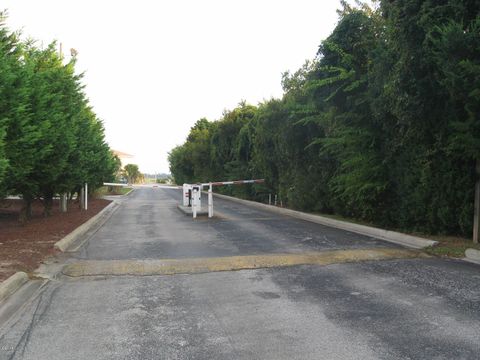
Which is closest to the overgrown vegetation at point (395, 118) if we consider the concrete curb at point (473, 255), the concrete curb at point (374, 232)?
the concrete curb at point (374, 232)

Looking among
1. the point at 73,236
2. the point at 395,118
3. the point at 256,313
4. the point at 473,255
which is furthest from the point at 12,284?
the point at 395,118

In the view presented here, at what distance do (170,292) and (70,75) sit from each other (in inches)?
425

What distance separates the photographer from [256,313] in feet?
18.5

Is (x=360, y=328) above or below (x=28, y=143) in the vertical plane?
below

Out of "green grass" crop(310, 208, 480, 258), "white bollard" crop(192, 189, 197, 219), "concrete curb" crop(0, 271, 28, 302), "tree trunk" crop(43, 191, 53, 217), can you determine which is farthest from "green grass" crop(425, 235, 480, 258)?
"tree trunk" crop(43, 191, 53, 217)

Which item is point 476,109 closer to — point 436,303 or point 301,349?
point 436,303

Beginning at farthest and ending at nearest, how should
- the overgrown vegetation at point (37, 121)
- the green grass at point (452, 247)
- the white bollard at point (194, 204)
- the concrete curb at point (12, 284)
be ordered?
the white bollard at point (194, 204) → the overgrown vegetation at point (37, 121) → the green grass at point (452, 247) → the concrete curb at point (12, 284)

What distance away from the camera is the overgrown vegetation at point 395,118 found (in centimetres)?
933

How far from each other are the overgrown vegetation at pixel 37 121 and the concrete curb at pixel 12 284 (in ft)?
7.68

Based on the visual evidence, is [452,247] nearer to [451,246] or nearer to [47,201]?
[451,246]

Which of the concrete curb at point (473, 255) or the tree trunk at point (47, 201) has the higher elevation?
the tree trunk at point (47, 201)

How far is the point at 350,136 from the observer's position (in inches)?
543

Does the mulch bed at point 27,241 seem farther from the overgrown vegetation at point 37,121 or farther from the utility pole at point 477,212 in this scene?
the utility pole at point 477,212

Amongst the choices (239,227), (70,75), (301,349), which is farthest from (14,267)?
A: (70,75)
